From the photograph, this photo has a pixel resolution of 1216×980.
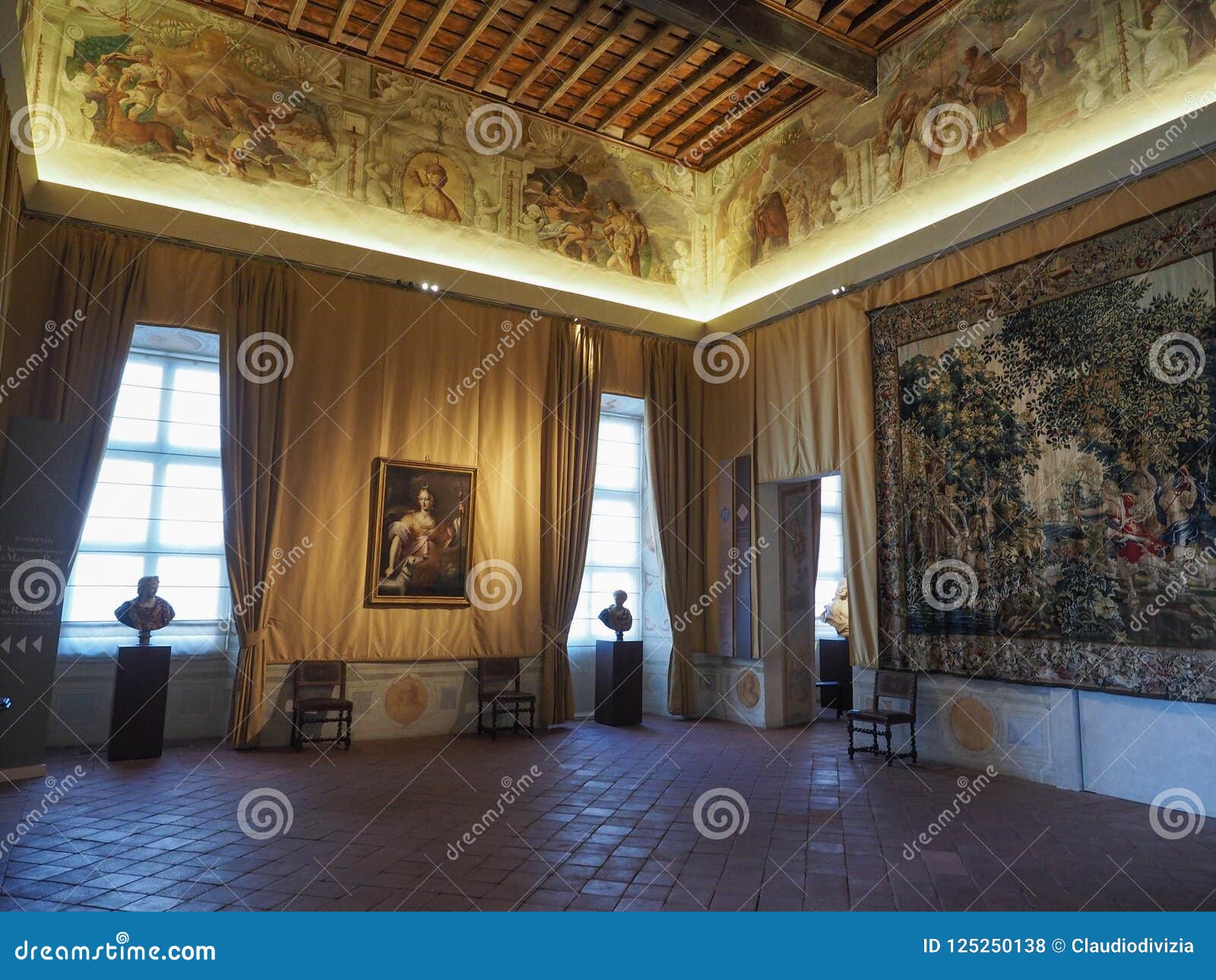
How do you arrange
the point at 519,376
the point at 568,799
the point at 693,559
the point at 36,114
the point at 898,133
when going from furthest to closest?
the point at 693,559
the point at 519,376
the point at 898,133
the point at 36,114
the point at 568,799

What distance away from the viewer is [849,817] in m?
6.21

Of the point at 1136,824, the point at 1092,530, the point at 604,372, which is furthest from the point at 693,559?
the point at 1136,824

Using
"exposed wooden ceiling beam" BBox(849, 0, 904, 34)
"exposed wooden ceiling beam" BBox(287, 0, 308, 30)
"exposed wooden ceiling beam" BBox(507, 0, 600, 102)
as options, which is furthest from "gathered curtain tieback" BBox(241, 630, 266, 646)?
"exposed wooden ceiling beam" BBox(849, 0, 904, 34)

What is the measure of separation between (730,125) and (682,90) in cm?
121

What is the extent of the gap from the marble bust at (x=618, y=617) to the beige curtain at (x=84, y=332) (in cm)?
604

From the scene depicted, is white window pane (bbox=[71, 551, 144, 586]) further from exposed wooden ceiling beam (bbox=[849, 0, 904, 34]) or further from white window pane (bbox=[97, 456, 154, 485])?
exposed wooden ceiling beam (bbox=[849, 0, 904, 34])

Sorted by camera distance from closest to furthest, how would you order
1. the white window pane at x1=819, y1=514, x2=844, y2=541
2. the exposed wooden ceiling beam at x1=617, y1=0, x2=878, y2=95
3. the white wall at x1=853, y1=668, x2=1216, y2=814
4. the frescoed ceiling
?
the white wall at x1=853, y1=668, x2=1216, y2=814, the frescoed ceiling, the exposed wooden ceiling beam at x1=617, y1=0, x2=878, y2=95, the white window pane at x1=819, y1=514, x2=844, y2=541

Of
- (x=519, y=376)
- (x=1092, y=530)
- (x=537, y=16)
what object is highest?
(x=537, y=16)

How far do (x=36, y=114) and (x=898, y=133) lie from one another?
30.1ft

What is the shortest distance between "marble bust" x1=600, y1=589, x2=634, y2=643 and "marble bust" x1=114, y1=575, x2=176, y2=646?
515 cm

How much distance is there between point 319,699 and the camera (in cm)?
866

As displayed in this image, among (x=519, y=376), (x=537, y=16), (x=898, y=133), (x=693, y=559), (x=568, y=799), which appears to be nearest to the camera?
(x=568, y=799)

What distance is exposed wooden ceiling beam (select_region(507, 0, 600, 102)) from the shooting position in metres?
8.82

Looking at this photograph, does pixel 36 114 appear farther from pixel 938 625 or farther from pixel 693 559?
pixel 938 625
